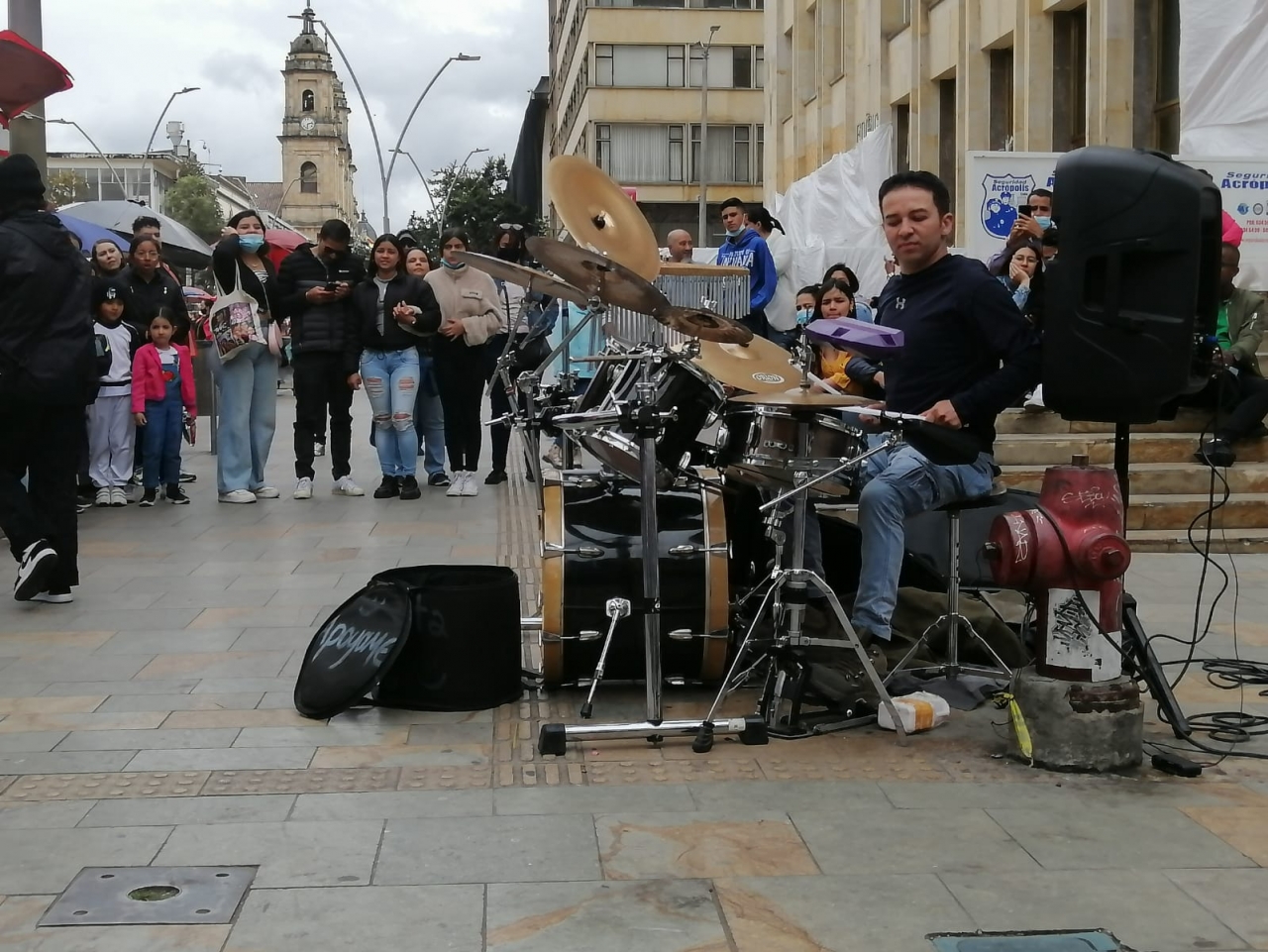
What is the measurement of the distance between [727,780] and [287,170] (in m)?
150

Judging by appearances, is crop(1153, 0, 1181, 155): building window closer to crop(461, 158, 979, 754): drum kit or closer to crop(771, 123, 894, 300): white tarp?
crop(771, 123, 894, 300): white tarp

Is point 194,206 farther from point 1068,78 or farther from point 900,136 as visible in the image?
point 1068,78

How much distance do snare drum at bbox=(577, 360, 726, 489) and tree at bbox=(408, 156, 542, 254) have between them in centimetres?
4509

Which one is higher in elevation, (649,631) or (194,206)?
(194,206)

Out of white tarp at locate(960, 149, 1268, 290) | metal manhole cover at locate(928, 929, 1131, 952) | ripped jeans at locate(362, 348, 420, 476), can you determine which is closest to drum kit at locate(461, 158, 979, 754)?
metal manhole cover at locate(928, 929, 1131, 952)

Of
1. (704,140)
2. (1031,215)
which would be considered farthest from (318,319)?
(704,140)

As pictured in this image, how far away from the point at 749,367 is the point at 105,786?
2.64 m

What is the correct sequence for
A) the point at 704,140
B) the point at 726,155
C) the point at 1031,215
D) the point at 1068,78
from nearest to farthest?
the point at 1031,215, the point at 1068,78, the point at 704,140, the point at 726,155

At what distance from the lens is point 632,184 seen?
58562 mm

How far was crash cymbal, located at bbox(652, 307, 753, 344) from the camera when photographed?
5.14m

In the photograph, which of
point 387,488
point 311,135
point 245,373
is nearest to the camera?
point 245,373

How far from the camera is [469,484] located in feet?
39.8

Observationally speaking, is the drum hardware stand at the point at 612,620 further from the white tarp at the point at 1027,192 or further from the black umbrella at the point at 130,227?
the black umbrella at the point at 130,227

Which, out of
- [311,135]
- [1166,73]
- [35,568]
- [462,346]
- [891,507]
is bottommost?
[35,568]
